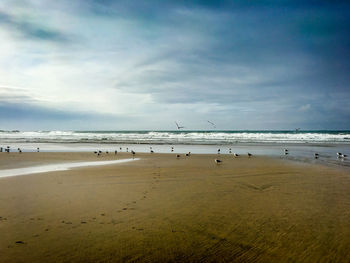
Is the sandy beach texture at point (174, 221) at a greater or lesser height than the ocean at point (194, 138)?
lesser

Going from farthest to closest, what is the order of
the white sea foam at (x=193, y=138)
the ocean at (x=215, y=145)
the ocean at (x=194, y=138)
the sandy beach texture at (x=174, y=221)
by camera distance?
the white sea foam at (x=193, y=138) → the ocean at (x=194, y=138) → the ocean at (x=215, y=145) → the sandy beach texture at (x=174, y=221)

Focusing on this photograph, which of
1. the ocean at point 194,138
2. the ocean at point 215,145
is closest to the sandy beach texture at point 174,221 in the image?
the ocean at point 215,145

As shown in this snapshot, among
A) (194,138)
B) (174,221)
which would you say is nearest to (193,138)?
(194,138)

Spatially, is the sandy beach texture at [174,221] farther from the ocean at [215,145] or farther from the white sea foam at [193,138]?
the white sea foam at [193,138]

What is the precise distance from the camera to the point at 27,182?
10297 mm

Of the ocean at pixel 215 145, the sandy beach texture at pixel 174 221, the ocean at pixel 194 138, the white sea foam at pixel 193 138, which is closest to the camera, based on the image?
the sandy beach texture at pixel 174 221

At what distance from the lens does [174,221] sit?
6.09 metres

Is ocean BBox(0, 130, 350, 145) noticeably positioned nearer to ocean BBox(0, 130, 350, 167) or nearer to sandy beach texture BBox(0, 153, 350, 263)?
ocean BBox(0, 130, 350, 167)

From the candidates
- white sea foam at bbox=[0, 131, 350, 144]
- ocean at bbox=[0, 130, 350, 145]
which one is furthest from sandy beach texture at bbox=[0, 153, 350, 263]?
white sea foam at bbox=[0, 131, 350, 144]

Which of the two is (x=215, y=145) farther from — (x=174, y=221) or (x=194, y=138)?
(x=174, y=221)

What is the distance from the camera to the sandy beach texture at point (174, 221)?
4.58 metres

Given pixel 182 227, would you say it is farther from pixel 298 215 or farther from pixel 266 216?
pixel 298 215

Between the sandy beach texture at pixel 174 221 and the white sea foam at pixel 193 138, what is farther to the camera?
the white sea foam at pixel 193 138

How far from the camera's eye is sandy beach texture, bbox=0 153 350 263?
15.0 feet
